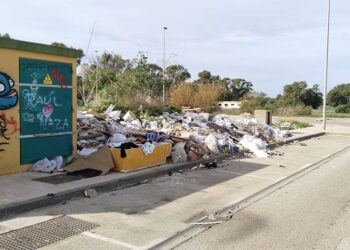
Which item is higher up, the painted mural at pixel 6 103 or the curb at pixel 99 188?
the painted mural at pixel 6 103

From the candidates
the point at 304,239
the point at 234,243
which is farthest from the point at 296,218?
the point at 234,243

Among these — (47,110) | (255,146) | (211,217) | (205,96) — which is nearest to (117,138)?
(47,110)

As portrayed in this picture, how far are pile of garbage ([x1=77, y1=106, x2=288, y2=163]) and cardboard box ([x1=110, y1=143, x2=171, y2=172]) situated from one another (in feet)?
0.78

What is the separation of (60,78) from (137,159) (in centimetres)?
264

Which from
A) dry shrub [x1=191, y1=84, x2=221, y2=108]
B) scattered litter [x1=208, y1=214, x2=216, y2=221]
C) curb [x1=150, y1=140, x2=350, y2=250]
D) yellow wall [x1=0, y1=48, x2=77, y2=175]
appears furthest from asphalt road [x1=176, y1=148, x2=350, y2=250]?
dry shrub [x1=191, y1=84, x2=221, y2=108]

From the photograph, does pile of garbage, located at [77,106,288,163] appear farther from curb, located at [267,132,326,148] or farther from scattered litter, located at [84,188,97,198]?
scattered litter, located at [84,188,97,198]

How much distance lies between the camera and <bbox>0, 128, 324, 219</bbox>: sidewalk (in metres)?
7.07

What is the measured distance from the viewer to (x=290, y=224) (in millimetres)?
6816

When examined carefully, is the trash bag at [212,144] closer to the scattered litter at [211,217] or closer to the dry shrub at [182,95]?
the scattered litter at [211,217]

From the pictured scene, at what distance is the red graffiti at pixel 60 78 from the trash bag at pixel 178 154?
3.44 metres

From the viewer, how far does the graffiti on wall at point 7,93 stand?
9.07 m

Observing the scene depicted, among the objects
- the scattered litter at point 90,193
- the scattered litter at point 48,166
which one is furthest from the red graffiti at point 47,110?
the scattered litter at point 90,193

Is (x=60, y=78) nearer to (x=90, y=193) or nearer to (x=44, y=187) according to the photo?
(x=44, y=187)

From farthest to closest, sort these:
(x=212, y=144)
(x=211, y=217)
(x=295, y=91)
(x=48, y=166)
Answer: (x=295, y=91), (x=212, y=144), (x=48, y=166), (x=211, y=217)
